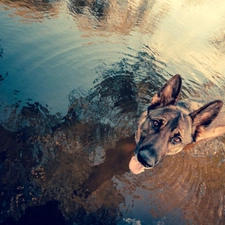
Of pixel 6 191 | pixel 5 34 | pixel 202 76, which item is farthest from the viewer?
pixel 202 76

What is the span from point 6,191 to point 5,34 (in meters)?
5.25

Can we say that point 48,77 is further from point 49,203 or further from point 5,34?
point 49,203

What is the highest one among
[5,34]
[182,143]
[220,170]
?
[182,143]

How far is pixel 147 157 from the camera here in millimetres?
3756

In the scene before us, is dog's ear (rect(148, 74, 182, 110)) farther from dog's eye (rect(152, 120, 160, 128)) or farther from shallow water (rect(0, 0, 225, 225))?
shallow water (rect(0, 0, 225, 225))

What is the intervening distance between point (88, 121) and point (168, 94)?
2063 millimetres

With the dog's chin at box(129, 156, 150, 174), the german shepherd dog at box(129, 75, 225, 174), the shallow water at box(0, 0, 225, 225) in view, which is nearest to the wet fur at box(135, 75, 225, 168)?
the german shepherd dog at box(129, 75, 225, 174)

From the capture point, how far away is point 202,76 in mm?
8695

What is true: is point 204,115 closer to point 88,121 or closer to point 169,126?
point 169,126

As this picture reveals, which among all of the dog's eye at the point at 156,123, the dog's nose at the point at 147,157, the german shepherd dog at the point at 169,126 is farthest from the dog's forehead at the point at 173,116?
the dog's nose at the point at 147,157

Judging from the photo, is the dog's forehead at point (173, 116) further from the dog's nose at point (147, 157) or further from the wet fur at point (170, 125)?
the dog's nose at point (147, 157)

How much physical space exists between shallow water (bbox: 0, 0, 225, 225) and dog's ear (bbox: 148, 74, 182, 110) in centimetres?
110

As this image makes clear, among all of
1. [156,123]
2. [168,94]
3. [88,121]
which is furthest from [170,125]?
[88,121]

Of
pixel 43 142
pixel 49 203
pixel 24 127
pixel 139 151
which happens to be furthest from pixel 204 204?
pixel 24 127
